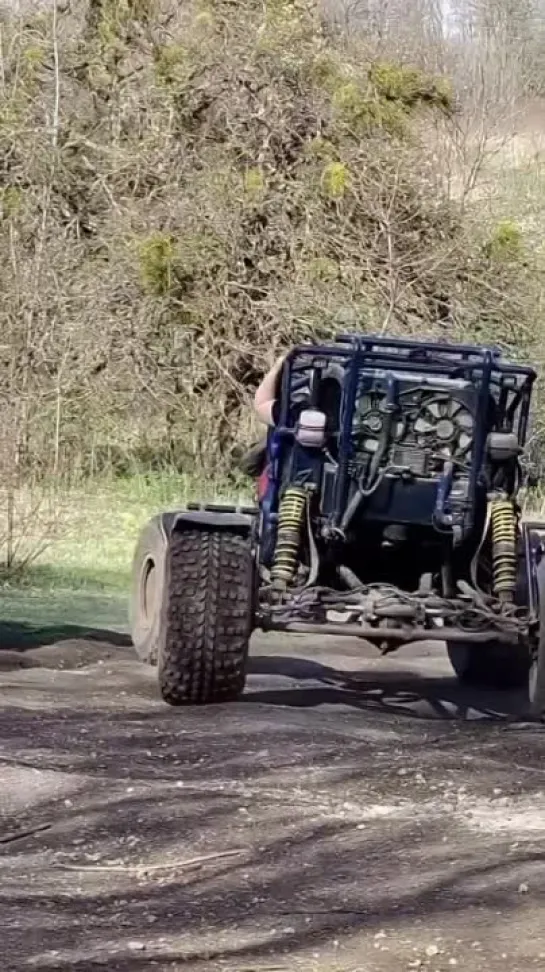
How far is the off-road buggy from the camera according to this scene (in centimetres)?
723

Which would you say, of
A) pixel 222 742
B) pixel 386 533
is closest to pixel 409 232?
pixel 386 533

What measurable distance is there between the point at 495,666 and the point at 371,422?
200 cm

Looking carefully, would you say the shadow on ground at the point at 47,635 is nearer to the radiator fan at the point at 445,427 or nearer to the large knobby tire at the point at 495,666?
the large knobby tire at the point at 495,666

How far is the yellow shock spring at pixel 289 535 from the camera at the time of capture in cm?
760

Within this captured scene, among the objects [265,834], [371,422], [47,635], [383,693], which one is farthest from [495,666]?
[265,834]

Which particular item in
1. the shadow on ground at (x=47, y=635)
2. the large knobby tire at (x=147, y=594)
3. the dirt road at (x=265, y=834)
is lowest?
the shadow on ground at (x=47, y=635)

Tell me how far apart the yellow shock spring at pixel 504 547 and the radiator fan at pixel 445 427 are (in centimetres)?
30

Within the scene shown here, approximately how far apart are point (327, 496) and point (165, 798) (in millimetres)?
2472

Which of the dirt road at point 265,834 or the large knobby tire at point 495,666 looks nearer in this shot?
the dirt road at point 265,834

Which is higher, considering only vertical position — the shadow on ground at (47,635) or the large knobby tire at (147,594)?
the large knobby tire at (147,594)

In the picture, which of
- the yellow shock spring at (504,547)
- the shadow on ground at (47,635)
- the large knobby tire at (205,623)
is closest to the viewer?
the large knobby tire at (205,623)

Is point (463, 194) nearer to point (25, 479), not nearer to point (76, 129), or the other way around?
point (76, 129)

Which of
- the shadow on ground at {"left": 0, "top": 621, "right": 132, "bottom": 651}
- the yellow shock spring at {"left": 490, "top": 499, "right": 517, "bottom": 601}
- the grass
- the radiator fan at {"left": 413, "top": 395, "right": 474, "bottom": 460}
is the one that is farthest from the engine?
the grass

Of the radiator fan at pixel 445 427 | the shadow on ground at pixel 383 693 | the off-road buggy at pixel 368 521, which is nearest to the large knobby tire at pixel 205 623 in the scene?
the off-road buggy at pixel 368 521
